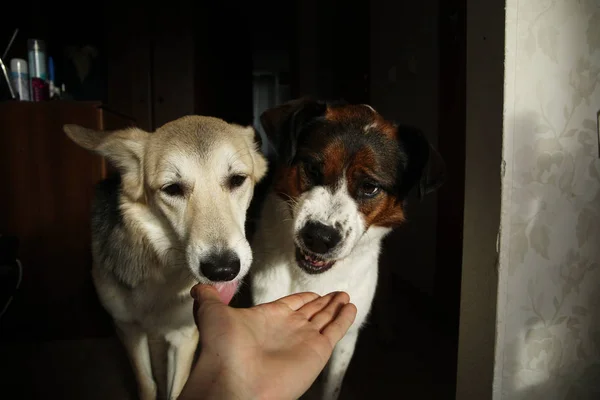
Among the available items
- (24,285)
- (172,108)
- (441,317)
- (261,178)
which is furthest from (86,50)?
(441,317)

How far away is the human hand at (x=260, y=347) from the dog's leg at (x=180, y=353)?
1.67 ft

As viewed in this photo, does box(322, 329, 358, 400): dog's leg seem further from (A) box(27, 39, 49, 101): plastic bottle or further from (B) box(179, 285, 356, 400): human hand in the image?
(A) box(27, 39, 49, 101): plastic bottle

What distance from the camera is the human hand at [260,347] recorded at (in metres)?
0.76

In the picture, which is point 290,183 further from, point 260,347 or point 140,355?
point 140,355

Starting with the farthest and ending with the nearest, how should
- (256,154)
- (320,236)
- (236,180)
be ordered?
(256,154), (236,180), (320,236)

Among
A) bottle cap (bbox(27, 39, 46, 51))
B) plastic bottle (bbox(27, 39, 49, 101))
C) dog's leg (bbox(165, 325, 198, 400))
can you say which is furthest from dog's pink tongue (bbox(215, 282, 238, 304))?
bottle cap (bbox(27, 39, 46, 51))

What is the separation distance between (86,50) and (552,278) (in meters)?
3.15

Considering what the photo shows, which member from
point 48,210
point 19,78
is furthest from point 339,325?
point 19,78

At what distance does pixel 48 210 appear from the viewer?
1.95 meters

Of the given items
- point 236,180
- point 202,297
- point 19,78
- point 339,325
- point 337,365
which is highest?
point 19,78

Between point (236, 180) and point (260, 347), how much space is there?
555mm

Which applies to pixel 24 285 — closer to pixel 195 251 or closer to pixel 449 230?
pixel 195 251

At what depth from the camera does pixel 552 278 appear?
1.06 m

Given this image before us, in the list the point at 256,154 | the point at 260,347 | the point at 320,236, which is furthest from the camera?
the point at 256,154
